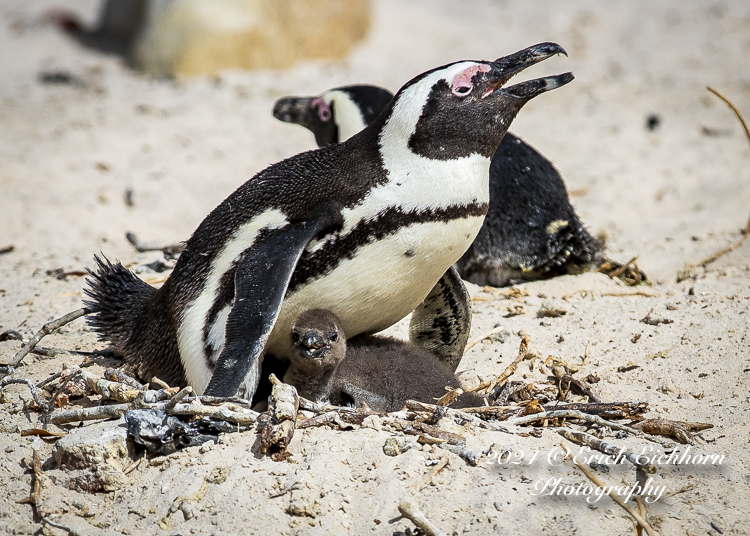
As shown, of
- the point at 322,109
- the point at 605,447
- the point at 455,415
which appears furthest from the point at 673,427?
the point at 322,109

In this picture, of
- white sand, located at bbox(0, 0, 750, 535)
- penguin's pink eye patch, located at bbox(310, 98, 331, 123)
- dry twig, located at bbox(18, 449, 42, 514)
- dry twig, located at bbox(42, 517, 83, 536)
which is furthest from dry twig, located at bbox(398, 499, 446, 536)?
penguin's pink eye patch, located at bbox(310, 98, 331, 123)

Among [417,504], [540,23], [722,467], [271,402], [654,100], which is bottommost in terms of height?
[722,467]

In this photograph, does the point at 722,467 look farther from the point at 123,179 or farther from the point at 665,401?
the point at 123,179

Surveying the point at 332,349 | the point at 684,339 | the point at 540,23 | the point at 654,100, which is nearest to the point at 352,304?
the point at 332,349

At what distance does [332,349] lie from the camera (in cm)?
311

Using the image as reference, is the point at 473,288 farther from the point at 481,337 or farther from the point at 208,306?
the point at 208,306

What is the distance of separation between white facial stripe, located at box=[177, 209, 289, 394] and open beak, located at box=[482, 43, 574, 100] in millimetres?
1000

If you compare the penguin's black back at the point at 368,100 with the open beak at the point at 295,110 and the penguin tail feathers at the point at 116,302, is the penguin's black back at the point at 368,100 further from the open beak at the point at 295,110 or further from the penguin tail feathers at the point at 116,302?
the penguin tail feathers at the point at 116,302

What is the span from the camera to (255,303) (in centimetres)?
281

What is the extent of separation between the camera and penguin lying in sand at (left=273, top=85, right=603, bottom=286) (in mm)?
5070

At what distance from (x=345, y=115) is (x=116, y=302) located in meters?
2.25

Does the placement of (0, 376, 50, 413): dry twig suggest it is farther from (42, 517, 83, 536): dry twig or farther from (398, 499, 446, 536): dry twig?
(398, 499, 446, 536): dry twig

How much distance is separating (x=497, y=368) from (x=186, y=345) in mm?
1503

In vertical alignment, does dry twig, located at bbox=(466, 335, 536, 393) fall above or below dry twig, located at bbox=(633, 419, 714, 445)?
above
